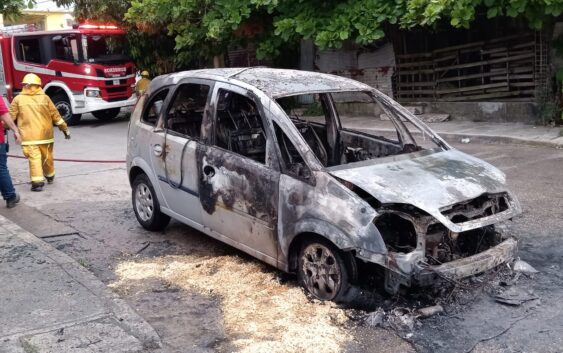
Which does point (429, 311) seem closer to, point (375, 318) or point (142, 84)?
point (375, 318)

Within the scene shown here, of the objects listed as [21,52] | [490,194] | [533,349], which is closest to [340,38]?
[490,194]

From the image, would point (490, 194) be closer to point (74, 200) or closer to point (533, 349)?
point (533, 349)

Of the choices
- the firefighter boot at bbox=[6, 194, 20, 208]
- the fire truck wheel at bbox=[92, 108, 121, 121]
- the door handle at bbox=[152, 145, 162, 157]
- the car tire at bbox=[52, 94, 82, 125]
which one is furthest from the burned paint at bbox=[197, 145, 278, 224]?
the fire truck wheel at bbox=[92, 108, 121, 121]

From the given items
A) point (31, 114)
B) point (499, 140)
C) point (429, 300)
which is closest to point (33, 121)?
point (31, 114)

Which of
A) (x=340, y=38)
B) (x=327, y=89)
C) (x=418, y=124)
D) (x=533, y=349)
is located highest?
(x=340, y=38)

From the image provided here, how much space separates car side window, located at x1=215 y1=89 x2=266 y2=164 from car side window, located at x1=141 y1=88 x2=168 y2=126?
899 mm

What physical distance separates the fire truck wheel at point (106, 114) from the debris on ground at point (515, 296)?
15.9 metres

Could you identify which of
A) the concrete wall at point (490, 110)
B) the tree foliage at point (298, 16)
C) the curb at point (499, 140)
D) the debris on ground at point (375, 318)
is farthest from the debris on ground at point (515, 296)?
the concrete wall at point (490, 110)

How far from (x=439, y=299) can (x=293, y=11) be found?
9.76m

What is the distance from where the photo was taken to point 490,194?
14.3 ft

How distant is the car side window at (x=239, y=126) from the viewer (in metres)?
5.25

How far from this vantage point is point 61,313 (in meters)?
4.11

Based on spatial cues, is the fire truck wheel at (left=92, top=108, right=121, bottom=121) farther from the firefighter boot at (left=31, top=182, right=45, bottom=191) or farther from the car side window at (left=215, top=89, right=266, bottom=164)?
the car side window at (left=215, top=89, right=266, bottom=164)

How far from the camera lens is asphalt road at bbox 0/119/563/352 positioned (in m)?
3.85
